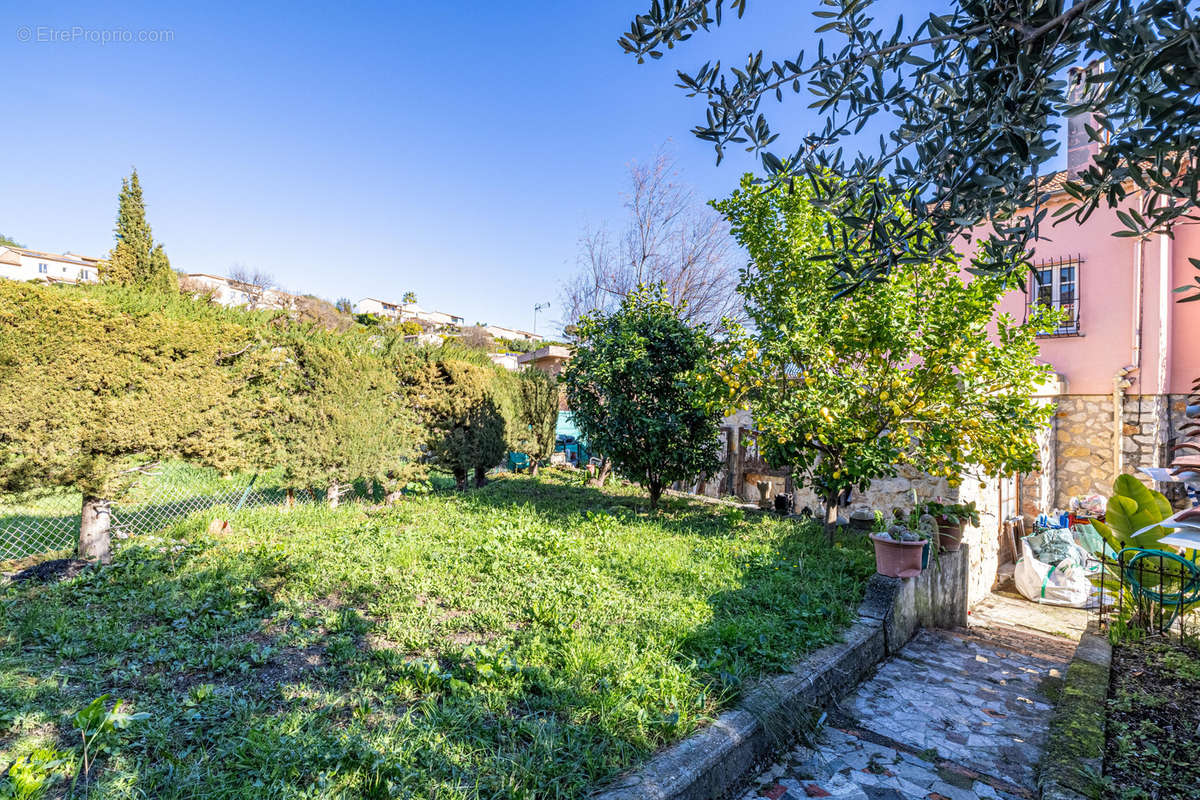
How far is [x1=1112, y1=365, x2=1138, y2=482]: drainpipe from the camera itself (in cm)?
939

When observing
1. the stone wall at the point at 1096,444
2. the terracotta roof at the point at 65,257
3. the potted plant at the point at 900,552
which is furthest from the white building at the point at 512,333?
the potted plant at the point at 900,552

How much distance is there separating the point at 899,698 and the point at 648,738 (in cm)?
221

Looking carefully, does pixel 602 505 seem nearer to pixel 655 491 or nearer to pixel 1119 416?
pixel 655 491

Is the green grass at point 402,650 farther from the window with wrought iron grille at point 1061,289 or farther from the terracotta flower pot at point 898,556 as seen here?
the window with wrought iron grille at point 1061,289

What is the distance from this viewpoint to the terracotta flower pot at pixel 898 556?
4.44m

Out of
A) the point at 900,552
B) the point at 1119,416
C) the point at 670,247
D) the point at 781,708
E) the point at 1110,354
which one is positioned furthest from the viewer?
the point at 670,247

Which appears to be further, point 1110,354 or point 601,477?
point 601,477

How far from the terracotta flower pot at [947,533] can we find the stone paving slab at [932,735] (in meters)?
1.22

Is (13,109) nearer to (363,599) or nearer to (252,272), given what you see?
(363,599)

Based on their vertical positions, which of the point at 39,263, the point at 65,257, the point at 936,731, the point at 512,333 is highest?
the point at 65,257

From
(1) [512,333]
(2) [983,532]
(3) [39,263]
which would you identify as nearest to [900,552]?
(2) [983,532]

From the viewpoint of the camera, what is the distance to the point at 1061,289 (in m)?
10.3

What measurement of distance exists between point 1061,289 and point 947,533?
8016 mm

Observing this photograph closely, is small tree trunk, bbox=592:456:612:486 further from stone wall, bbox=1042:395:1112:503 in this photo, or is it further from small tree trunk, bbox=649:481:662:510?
stone wall, bbox=1042:395:1112:503
